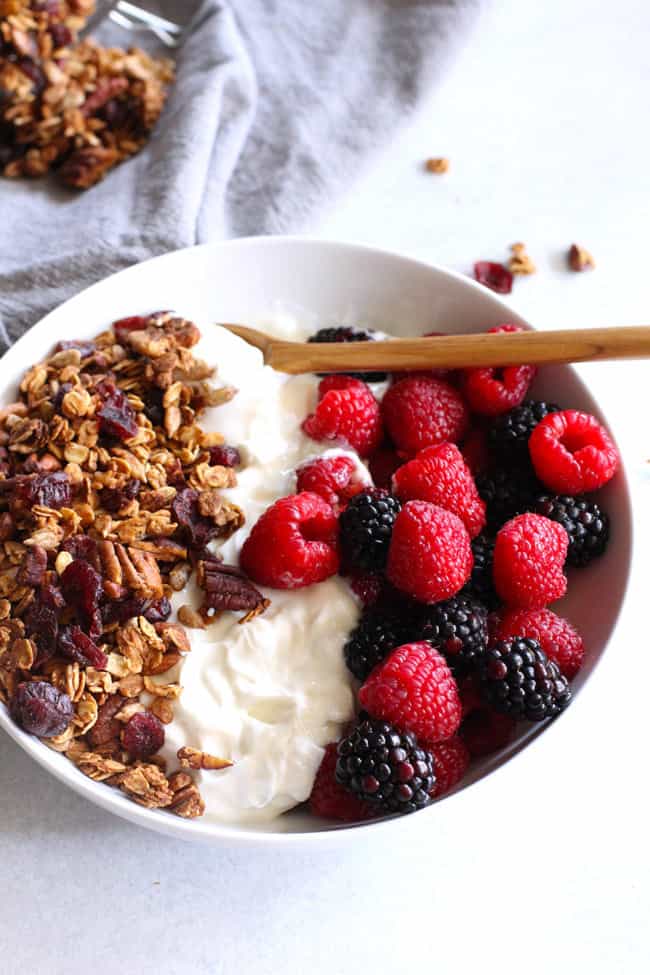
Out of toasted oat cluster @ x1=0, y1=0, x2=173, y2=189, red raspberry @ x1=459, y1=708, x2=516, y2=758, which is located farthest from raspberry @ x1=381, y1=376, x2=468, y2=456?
toasted oat cluster @ x1=0, y1=0, x2=173, y2=189

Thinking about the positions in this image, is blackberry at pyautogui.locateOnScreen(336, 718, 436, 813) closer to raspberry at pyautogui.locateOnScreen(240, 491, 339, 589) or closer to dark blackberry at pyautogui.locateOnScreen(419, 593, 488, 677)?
dark blackberry at pyautogui.locateOnScreen(419, 593, 488, 677)

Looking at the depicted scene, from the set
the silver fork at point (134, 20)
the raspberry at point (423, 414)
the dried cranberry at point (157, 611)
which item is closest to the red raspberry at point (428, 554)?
the raspberry at point (423, 414)

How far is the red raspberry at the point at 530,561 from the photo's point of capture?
1.40 m

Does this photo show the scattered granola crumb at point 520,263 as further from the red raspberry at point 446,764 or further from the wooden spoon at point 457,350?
the red raspberry at point 446,764

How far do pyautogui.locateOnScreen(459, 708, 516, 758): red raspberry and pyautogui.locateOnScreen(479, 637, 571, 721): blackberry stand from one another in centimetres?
9

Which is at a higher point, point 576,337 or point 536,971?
point 576,337

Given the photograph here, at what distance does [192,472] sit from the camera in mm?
1543

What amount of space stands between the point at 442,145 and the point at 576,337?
815mm

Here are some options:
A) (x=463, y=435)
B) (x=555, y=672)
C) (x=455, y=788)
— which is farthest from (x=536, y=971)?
(x=463, y=435)

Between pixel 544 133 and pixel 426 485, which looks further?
pixel 544 133

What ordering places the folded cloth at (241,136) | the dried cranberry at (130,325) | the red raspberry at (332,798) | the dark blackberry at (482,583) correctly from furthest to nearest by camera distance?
the folded cloth at (241,136) → the dried cranberry at (130,325) → the dark blackberry at (482,583) → the red raspberry at (332,798)

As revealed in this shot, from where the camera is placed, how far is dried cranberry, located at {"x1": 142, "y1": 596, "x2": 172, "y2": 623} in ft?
4.63

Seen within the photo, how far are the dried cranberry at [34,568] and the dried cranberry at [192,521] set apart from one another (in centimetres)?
19

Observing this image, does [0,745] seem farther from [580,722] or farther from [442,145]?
[442,145]
